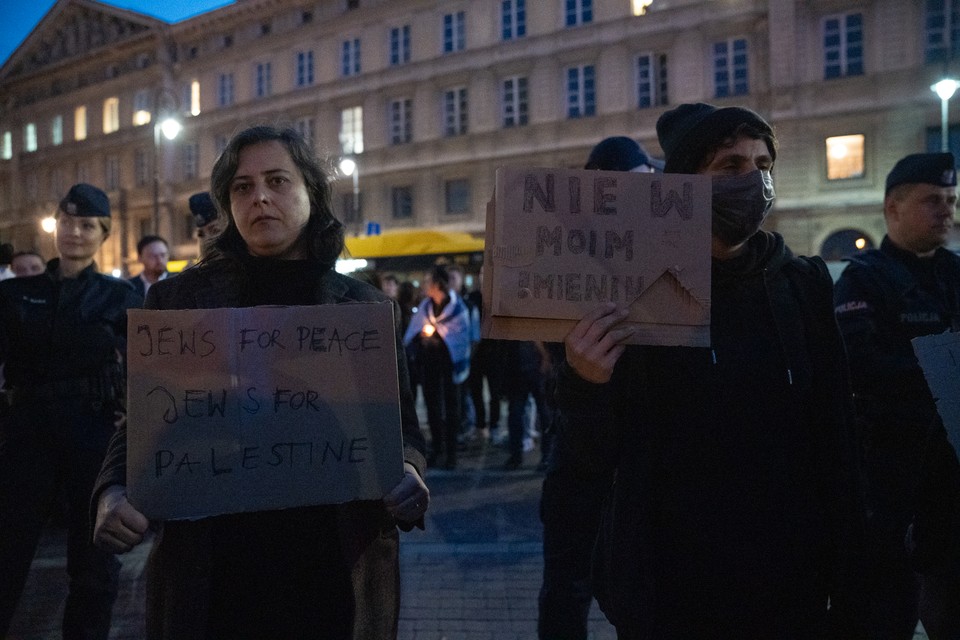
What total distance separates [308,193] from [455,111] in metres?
25.0

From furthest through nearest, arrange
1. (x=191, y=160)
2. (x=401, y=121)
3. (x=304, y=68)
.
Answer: (x=191, y=160) < (x=304, y=68) < (x=401, y=121)

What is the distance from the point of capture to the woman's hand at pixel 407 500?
1.61 metres

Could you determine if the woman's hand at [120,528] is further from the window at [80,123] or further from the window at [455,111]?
the window at [80,123]

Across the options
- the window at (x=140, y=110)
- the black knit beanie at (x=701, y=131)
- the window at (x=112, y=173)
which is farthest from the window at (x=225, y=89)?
the black knit beanie at (x=701, y=131)

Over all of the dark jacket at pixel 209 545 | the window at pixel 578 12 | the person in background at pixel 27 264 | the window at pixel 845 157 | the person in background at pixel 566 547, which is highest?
the window at pixel 578 12

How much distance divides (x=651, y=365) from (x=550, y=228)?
1.53ft

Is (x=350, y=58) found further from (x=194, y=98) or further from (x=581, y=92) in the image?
(x=581, y=92)

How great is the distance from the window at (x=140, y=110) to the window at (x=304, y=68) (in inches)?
397

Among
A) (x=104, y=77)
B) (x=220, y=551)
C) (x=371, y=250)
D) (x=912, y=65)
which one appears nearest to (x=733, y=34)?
(x=912, y=65)

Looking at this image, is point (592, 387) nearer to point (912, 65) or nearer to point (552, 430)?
point (552, 430)

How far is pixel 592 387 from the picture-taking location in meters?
1.53

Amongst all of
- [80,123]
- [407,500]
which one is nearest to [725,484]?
[407,500]

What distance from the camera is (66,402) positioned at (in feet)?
9.30

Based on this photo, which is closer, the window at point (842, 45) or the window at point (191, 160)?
the window at point (842, 45)
